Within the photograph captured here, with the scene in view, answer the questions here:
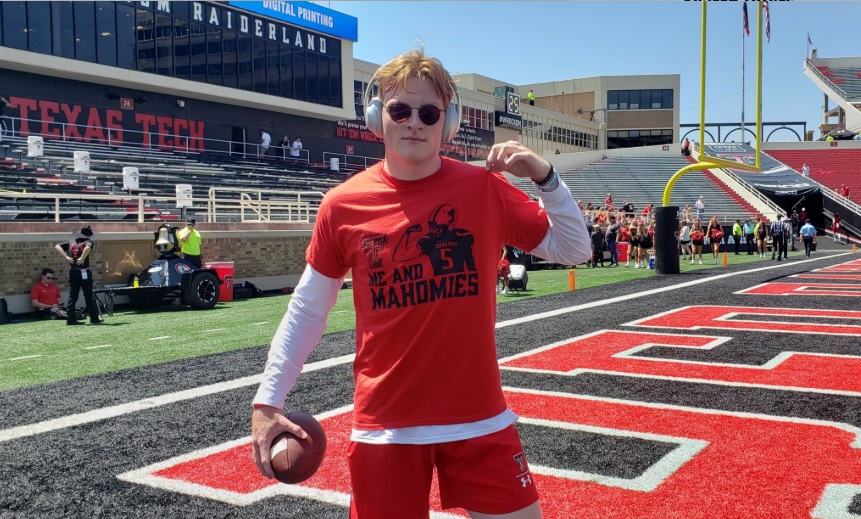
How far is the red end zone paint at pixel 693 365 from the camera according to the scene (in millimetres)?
6352

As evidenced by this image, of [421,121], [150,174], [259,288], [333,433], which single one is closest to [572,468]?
[333,433]

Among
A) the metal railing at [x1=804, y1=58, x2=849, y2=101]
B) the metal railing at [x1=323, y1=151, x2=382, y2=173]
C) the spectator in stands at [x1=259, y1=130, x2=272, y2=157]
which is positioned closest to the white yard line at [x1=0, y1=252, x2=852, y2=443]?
the spectator in stands at [x1=259, y1=130, x2=272, y2=157]

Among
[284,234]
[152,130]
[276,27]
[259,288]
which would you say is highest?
[276,27]

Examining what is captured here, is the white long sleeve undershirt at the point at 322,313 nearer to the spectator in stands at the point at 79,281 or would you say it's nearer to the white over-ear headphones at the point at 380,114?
the white over-ear headphones at the point at 380,114

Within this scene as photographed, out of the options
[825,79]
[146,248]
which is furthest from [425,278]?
[825,79]

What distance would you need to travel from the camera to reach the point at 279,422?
2.23m

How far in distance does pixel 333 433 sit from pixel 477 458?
306 cm

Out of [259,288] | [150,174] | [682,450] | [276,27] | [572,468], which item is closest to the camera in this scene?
[572,468]

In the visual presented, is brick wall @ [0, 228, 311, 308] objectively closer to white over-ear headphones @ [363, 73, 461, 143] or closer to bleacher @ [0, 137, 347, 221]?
bleacher @ [0, 137, 347, 221]

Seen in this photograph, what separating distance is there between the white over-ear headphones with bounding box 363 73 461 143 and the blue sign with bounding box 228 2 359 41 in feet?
108

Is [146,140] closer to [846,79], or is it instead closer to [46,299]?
[46,299]

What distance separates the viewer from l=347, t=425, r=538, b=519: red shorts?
6.75 feet

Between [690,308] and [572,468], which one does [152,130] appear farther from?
[572,468]

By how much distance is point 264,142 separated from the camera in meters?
34.0
